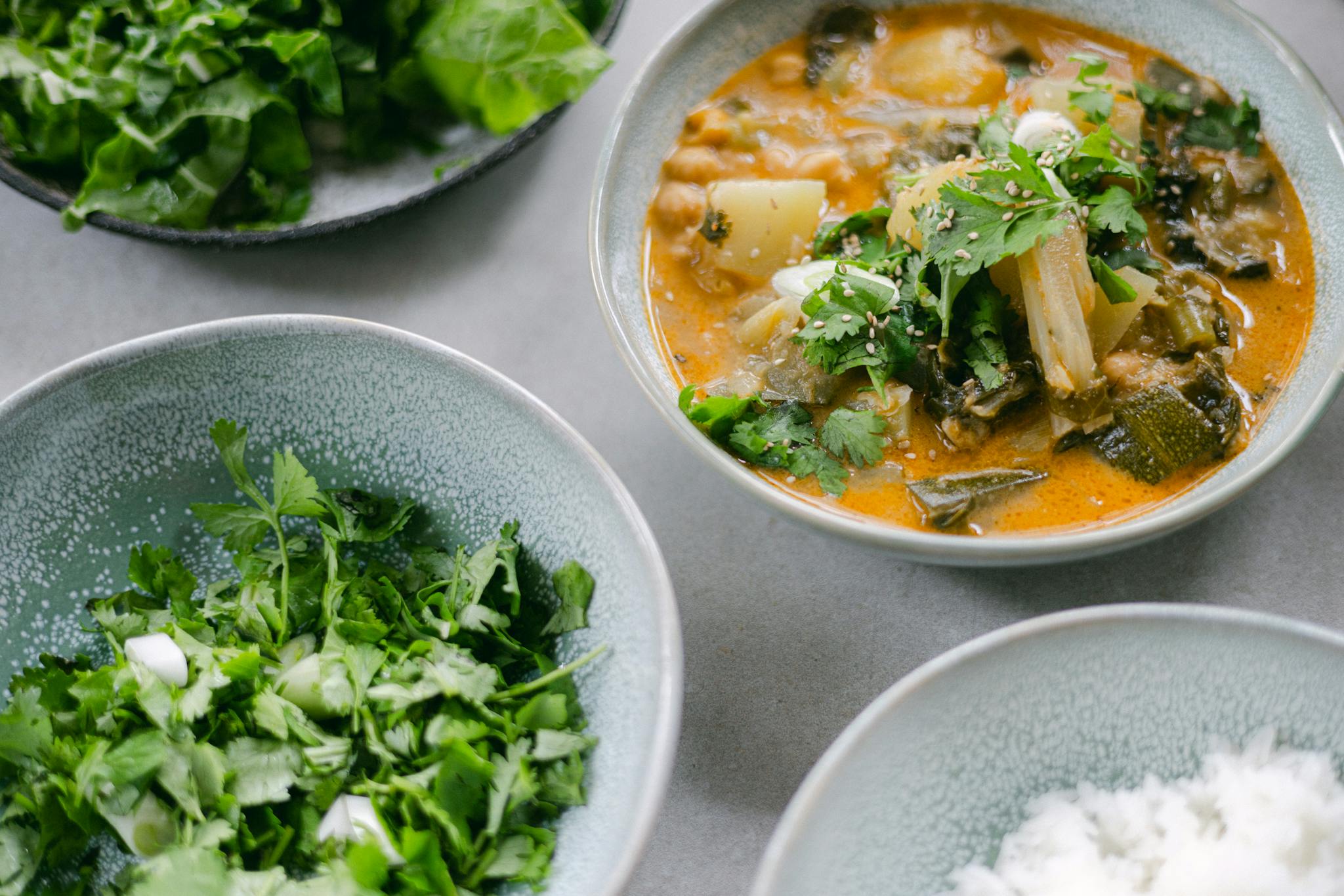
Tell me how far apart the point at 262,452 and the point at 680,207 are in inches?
36.8

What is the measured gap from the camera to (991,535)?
6.25 feet

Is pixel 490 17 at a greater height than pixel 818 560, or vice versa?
pixel 490 17

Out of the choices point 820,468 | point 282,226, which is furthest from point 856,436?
point 282,226

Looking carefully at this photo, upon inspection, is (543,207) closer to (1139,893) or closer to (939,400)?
(939,400)

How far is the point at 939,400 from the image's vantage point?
1.99 metres

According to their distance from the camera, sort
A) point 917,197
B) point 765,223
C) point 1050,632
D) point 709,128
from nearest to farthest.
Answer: point 1050,632 → point 917,197 → point 765,223 → point 709,128

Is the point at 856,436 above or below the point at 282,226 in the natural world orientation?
above

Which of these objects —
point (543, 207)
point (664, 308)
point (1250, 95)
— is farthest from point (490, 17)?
point (1250, 95)

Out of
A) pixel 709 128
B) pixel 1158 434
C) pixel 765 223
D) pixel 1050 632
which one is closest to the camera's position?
pixel 1050 632

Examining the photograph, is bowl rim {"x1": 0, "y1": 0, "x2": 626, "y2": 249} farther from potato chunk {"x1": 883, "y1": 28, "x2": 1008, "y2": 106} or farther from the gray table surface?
potato chunk {"x1": 883, "y1": 28, "x2": 1008, "y2": 106}

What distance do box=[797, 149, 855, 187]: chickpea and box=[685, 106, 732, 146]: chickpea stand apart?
0.17m

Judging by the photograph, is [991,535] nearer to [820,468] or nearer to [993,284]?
[820,468]

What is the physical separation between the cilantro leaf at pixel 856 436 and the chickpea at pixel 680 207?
21.2 inches

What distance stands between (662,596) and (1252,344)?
1.21 meters
